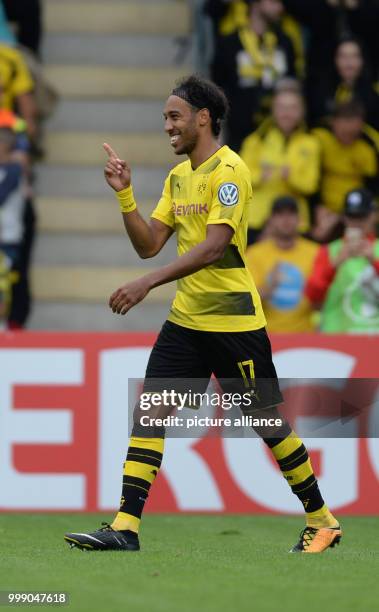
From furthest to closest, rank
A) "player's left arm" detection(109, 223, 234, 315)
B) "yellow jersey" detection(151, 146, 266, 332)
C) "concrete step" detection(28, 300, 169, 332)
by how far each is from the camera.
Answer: "concrete step" detection(28, 300, 169, 332), "yellow jersey" detection(151, 146, 266, 332), "player's left arm" detection(109, 223, 234, 315)

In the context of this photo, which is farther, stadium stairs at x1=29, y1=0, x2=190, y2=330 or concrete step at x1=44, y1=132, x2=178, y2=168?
concrete step at x1=44, y1=132, x2=178, y2=168

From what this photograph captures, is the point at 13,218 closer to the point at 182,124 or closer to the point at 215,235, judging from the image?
the point at 182,124

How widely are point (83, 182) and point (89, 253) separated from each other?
0.76 meters

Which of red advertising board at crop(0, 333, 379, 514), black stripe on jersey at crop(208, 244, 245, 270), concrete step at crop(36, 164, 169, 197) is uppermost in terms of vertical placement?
black stripe on jersey at crop(208, 244, 245, 270)

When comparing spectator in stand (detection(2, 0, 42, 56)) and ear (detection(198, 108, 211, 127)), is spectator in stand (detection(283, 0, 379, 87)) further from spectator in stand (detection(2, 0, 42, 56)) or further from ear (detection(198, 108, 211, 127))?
ear (detection(198, 108, 211, 127))

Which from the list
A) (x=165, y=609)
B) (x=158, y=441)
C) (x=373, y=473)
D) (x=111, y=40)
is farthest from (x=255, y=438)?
(x=111, y=40)

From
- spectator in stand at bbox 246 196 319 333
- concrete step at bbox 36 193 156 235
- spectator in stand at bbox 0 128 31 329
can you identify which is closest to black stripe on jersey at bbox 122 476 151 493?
spectator in stand at bbox 246 196 319 333

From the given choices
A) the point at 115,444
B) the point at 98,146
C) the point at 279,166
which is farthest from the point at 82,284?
the point at 115,444

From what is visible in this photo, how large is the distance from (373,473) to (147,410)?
10.4 feet

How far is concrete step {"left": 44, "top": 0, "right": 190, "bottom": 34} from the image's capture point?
1435 centimetres

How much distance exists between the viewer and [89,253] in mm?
13102

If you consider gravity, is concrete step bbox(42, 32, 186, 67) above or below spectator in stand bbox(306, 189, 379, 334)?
above

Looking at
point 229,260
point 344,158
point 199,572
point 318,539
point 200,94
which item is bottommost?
point 318,539

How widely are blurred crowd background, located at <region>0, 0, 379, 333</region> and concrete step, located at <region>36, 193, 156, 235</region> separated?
1 centimetres
